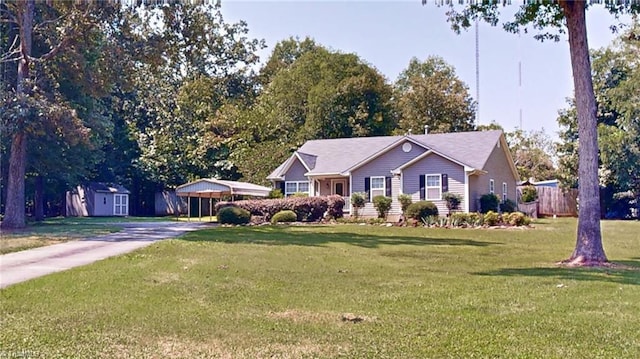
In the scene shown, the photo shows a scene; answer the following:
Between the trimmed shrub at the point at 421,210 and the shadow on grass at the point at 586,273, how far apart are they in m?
14.4

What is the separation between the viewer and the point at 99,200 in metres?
41.0

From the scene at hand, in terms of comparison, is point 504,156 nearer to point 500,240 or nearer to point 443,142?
point 443,142

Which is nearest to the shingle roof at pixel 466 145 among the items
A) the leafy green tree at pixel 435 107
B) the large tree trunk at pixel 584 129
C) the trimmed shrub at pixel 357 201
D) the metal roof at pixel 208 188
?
the trimmed shrub at pixel 357 201

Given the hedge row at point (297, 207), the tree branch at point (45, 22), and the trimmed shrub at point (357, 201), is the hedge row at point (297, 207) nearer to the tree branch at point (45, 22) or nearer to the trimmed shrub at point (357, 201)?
the trimmed shrub at point (357, 201)

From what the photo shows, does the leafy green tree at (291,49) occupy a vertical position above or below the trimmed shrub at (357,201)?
above

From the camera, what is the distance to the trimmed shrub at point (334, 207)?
92.8ft

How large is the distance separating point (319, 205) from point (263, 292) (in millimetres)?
19440

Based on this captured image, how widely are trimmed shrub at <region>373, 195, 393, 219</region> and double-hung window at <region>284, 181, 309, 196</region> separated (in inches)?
251

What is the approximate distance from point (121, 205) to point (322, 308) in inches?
1468

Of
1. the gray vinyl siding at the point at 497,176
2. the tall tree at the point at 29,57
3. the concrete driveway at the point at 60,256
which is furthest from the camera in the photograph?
the gray vinyl siding at the point at 497,176

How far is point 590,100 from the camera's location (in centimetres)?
1262

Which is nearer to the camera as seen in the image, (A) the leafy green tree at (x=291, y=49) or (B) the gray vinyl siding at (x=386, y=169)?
(B) the gray vinyl siding at (x=386, y=169)

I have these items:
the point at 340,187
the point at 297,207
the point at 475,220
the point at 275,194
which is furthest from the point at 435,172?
the point at 275,194

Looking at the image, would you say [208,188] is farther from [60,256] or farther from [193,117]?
[60,256]
